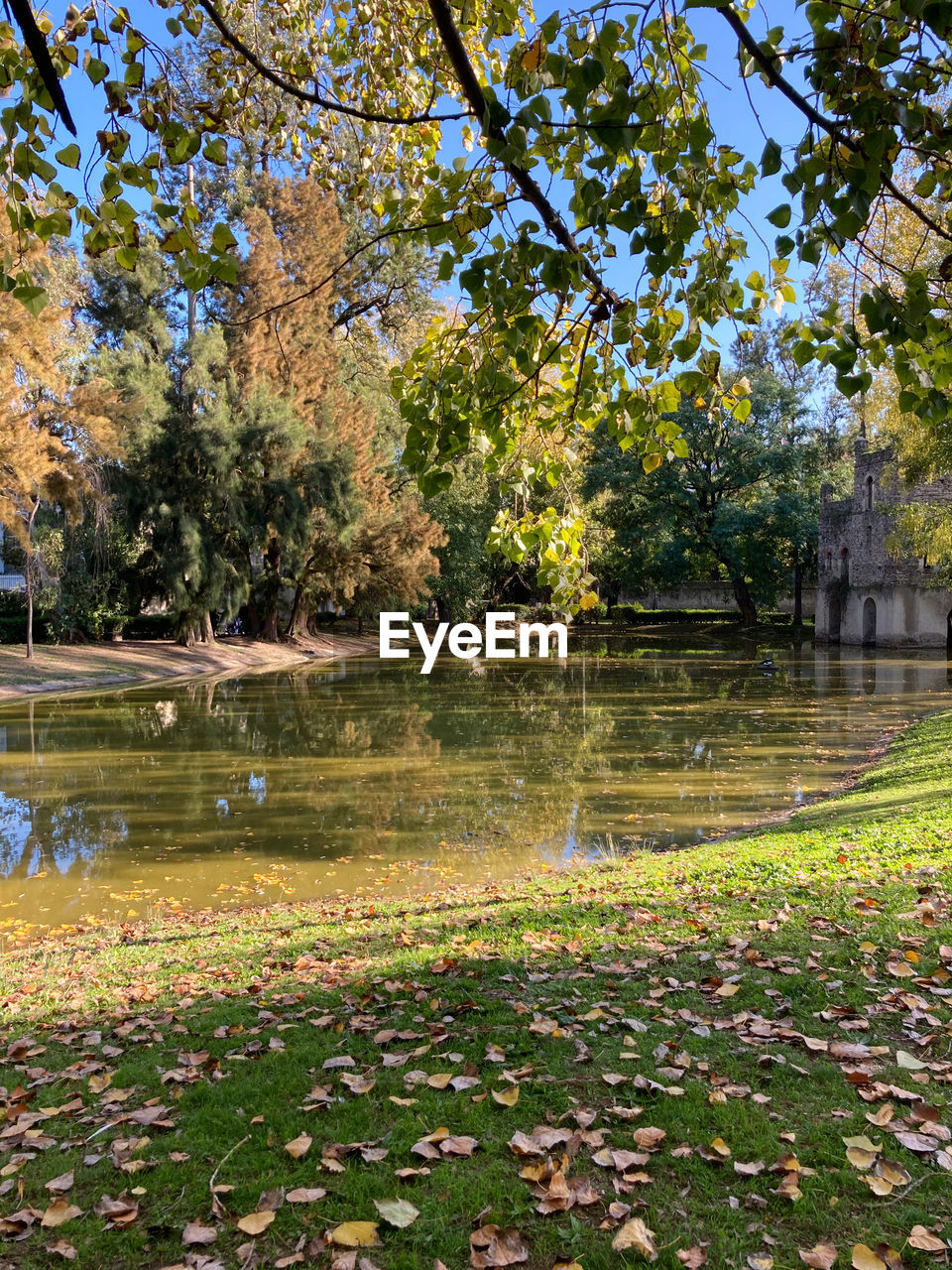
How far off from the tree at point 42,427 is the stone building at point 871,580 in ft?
99.7

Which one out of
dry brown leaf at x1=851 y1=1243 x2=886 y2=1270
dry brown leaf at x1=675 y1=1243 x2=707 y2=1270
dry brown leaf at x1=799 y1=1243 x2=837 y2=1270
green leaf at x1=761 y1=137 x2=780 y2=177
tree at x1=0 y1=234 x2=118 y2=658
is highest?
tree at x1=0 y1=234 x2=118 y2=658

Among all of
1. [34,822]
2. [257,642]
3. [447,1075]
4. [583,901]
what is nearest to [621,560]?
[257,642]

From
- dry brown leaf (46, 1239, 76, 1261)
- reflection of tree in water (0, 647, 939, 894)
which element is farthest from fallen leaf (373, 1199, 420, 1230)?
reflection of tree in water (0, 647, 939, 894)

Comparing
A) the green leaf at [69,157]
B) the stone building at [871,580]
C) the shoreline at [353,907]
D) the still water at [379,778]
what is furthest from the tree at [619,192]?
the stone building at [871,580]

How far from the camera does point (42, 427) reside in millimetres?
27391

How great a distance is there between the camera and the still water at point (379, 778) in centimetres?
988

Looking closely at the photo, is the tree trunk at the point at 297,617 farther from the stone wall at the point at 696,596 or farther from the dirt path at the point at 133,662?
the stone wall at the point at 696,596

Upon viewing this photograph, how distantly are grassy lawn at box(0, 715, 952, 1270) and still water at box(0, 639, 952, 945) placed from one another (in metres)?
3.46

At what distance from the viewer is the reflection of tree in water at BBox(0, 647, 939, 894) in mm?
11375

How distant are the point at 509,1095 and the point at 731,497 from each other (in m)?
44.8

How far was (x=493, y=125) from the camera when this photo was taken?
2674 mm

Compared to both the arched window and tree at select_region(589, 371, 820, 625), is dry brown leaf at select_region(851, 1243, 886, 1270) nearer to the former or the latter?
tree at select_region(589, 371, 820, 625)

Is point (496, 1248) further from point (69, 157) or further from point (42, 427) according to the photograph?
point (42, 427)

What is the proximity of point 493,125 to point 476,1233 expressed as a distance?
3252 mm
